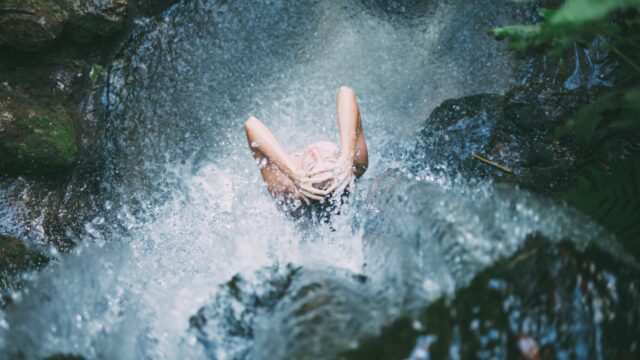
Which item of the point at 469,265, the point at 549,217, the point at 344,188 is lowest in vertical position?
the point at 469,265

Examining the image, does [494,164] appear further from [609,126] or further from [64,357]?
[64,357]

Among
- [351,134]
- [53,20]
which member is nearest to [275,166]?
[351,134]

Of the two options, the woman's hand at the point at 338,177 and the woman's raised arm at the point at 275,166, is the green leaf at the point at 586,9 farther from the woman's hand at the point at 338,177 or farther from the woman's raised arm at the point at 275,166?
the woman's raised arm at the point at 275,166

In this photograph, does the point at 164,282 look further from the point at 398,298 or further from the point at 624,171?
the point at 624,171

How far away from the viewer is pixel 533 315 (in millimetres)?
2053

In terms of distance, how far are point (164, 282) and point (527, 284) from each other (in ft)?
7.60

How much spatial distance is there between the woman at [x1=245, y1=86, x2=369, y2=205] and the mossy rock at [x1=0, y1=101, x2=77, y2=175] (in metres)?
1.67

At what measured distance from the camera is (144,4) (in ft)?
14.6

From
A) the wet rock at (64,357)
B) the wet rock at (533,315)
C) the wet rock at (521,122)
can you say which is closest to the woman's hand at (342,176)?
the wet rock at (521,122)

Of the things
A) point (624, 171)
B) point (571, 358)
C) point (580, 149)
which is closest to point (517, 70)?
point (580, 149)

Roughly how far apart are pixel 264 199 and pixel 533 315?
2.34 metres

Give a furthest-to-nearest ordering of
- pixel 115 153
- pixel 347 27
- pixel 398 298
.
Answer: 1. pixel 347 27
2. pixel 115 153
3. pixel 398 298

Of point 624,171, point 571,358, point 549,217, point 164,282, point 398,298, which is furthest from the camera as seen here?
point 164,282

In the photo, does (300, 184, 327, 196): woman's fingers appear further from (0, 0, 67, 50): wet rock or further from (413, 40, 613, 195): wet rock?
(0, 0, 67, 50): wet rock
